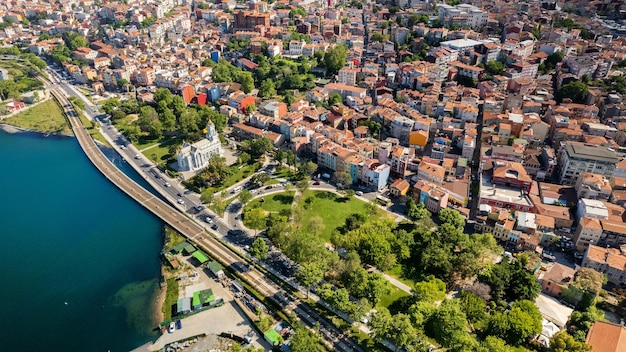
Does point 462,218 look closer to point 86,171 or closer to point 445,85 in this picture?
point 445,85

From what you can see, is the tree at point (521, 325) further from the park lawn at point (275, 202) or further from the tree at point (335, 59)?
the tree at point (335, 59)

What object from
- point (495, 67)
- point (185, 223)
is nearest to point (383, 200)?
point (185, 223)

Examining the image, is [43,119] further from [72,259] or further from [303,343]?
[303,343]

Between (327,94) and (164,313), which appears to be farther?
(327,94)

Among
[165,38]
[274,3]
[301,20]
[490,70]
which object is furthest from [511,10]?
[165,38]

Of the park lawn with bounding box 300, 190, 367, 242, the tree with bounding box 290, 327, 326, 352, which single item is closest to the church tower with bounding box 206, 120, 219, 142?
the park lawn with bounding box 300, 190, 367, 242

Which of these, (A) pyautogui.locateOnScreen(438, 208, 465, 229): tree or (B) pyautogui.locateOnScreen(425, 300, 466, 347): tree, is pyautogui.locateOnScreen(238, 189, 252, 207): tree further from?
(B) pyautogui.locateOnScreen(425, 300, 466, 347): tree
